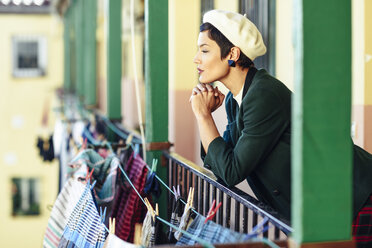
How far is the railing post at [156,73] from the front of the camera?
306cm

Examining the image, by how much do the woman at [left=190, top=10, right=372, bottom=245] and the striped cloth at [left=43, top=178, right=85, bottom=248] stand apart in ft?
2.36

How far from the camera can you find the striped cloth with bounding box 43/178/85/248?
8.23ft

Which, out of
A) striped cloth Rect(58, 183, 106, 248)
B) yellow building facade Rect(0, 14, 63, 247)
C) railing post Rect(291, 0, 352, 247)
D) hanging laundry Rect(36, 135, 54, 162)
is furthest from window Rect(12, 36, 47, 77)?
railing post Rect(291, 0, 352, 247)

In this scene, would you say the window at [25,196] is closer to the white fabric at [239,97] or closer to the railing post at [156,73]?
the railing post at [156,73]

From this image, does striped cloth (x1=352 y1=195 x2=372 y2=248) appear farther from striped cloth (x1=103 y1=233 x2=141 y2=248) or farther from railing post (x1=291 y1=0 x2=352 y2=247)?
striped cloth (x1=103 y1=233 x2=141 y2=248)

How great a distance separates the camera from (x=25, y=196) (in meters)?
15.6

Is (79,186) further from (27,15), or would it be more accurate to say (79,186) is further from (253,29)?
(27,15)

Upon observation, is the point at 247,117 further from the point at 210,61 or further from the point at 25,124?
the point at 25,124

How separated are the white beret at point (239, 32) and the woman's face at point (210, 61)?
0.07m

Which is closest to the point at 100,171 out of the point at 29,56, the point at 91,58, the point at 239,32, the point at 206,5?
the point at 239,32

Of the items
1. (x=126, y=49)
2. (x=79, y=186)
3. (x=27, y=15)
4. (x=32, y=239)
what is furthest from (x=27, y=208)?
(x=79, y=186)

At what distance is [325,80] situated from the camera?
143 centimetres

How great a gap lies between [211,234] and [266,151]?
394 millimetres

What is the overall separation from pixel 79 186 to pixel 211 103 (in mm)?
720
